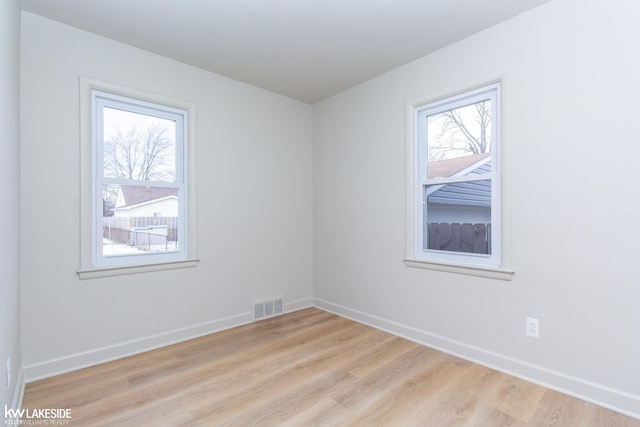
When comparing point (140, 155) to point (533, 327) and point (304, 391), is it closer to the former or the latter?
point (304, 391)

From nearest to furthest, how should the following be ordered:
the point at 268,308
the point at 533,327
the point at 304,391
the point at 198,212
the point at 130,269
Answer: the point at 304,391
the point at 533,327
the point at 130,269
the point at 198,212
the point at 268,308

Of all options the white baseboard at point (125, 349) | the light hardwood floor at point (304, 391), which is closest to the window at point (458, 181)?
the light hardwood floor at point (304, 391)

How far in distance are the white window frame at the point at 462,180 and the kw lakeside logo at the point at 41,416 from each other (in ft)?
8.72

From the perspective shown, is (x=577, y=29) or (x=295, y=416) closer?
(x=295, y=416)

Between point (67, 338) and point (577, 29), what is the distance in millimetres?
4127

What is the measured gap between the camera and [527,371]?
7.38 ft

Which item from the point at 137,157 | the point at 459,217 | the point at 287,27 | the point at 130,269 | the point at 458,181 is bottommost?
the point at 130,269

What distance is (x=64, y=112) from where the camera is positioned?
2.38 m

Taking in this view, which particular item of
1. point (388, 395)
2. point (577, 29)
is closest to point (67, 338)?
point (388, 395)

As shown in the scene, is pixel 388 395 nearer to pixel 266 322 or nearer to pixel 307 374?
pixel 307 374

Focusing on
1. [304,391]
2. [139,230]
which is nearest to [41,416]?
[139,230]

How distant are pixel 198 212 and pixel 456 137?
8.03 feet

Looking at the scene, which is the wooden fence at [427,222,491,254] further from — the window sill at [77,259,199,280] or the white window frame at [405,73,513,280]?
the window sill at [77,259,199,280]

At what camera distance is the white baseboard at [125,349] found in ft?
7.48
